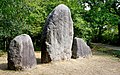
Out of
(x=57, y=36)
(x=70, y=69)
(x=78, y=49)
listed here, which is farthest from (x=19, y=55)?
(x=78, y=49)

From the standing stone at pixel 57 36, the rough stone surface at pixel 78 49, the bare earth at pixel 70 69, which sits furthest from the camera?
A: the rough stone surface at pixel 78 49

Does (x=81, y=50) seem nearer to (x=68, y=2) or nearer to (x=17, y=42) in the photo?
(x=17, y=42)

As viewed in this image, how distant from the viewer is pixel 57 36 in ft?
33.9

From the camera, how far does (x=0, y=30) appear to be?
12.6m

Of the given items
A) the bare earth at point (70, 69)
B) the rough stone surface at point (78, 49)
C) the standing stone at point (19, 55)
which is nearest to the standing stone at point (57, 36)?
the bare earth at point (70, 69)

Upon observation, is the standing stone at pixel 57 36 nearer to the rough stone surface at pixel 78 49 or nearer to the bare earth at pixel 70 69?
the bare earth at pixel 70 69

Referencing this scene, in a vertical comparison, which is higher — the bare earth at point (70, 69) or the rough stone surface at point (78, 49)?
the rough stone surface at point (78, 49)

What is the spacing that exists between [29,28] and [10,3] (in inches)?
102

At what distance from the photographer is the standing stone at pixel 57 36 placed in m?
9.94

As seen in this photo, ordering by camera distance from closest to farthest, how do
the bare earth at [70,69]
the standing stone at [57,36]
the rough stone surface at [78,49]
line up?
the bare earth at [70,69], the standing stone at [57,36], the rough stone surface at [78,49]

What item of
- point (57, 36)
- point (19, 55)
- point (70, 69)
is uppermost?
point (57, 36)

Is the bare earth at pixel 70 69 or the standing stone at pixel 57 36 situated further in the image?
the standing stone at pixel 57 36

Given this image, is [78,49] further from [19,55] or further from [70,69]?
[19,55]

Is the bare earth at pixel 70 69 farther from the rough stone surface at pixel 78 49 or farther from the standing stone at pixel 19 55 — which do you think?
the rough stone surface at pixel 78 49
